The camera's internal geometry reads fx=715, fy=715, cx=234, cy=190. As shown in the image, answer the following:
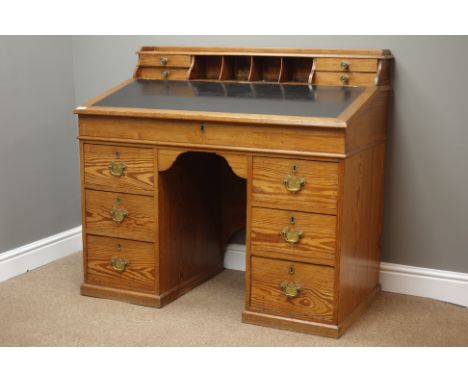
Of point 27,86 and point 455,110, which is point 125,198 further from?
point 455,110

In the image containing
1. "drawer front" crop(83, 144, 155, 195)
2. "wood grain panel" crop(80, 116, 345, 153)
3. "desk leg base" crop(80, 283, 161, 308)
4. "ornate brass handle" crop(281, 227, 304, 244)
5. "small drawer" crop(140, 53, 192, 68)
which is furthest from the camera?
"small drawer" crop(140, 53, 192, 68)

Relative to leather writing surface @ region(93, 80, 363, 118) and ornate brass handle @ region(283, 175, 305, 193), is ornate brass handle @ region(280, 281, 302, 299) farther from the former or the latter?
leather writing surface @ region(93, 80, 363, 118)

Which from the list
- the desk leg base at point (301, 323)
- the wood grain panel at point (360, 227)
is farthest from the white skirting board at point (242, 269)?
the desk leg base at point (301, 323)

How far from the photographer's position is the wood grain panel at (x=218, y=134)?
2670mm

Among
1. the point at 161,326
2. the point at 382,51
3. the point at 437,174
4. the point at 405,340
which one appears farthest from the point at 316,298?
the point at 382,51

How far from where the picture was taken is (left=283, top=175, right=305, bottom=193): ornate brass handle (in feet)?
8.95

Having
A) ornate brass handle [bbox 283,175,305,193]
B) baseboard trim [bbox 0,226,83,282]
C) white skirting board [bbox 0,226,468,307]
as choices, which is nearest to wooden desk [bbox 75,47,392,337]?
ornate brass handle [bbox 283,175,305,193]

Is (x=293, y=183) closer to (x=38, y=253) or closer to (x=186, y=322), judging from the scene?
(x=186, y=322)

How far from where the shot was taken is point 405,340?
281 cm

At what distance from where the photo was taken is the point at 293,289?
2836mm

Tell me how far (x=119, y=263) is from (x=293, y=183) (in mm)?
909

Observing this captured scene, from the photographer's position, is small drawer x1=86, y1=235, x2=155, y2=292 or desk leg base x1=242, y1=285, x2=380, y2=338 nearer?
desk leg base x1=242, y1=285, x2=380, y2=338

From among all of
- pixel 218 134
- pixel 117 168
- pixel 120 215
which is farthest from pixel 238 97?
pixel 120 215

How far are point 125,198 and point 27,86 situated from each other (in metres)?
0.90
